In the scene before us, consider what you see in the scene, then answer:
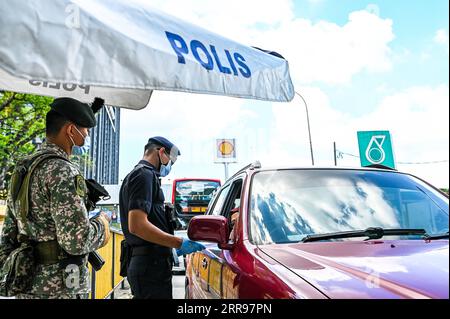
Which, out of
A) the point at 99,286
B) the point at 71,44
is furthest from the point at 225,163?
the point at 71,44

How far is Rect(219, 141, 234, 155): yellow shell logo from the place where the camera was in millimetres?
24345

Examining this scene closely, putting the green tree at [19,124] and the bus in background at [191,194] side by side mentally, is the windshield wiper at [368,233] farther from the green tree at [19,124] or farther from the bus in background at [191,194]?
the bus in background at [191,194]

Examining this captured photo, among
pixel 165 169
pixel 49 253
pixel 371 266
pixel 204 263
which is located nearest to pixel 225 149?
pixel 165 169

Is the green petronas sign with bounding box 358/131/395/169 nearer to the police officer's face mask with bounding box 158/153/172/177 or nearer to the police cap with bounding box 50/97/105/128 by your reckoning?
the police officer's face mask with bounding box 158/153/172/177

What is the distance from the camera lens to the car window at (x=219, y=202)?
386cm

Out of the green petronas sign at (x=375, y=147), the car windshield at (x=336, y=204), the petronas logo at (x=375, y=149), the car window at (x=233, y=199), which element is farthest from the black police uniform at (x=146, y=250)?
the petronas logo at (x=375, y=149)

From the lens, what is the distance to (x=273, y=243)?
2.17 meters

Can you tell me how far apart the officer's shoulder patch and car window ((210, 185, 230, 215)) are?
174 centimetres

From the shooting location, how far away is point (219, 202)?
412 cm

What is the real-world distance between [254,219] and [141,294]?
4.35 feet

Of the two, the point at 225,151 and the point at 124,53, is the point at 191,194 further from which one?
the point at 124,53

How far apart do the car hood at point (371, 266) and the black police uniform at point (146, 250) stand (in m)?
1.29

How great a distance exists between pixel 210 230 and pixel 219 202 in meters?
1.76
